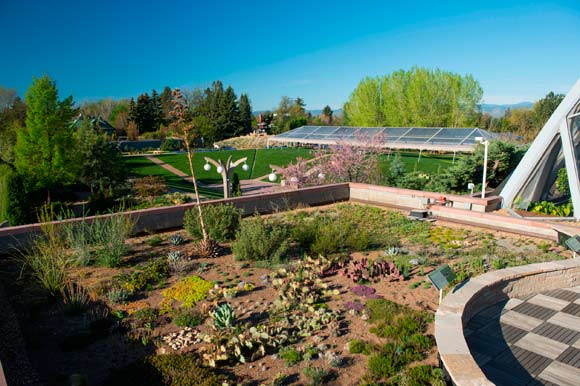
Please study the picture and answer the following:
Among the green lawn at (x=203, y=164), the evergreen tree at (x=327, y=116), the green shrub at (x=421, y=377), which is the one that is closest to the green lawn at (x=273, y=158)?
the green lawn at (x=203, y=164)

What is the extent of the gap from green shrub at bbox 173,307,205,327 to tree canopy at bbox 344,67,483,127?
4348cm

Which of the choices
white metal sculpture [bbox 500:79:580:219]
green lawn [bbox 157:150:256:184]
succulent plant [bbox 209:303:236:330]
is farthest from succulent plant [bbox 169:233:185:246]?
green lawn [bbox 157:150:256:184]

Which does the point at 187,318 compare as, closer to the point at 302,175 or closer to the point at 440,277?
the point at 440,277

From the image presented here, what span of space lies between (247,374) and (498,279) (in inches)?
159

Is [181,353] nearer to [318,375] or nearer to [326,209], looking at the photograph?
[318,375]

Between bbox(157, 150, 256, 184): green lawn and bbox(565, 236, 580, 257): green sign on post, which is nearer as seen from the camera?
bbox(565, 236, 580, 257): green sign on post

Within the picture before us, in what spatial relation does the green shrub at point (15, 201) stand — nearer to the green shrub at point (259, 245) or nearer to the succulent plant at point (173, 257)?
the succulent plant at point (173, 257)

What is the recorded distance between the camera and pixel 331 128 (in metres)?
37.6

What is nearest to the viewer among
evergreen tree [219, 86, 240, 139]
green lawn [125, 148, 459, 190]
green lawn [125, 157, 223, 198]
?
green lawn [125, 157, 223, 198]

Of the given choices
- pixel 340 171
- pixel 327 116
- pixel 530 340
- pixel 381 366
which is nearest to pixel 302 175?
pixel 340 171

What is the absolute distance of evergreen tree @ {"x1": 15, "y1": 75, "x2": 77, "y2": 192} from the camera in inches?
615

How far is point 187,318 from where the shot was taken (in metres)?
5.38

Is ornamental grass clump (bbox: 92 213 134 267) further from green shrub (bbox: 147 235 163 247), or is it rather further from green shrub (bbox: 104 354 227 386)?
green shrub (bbox: 104 354 227 386)

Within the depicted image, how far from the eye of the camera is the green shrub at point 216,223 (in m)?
8.60
